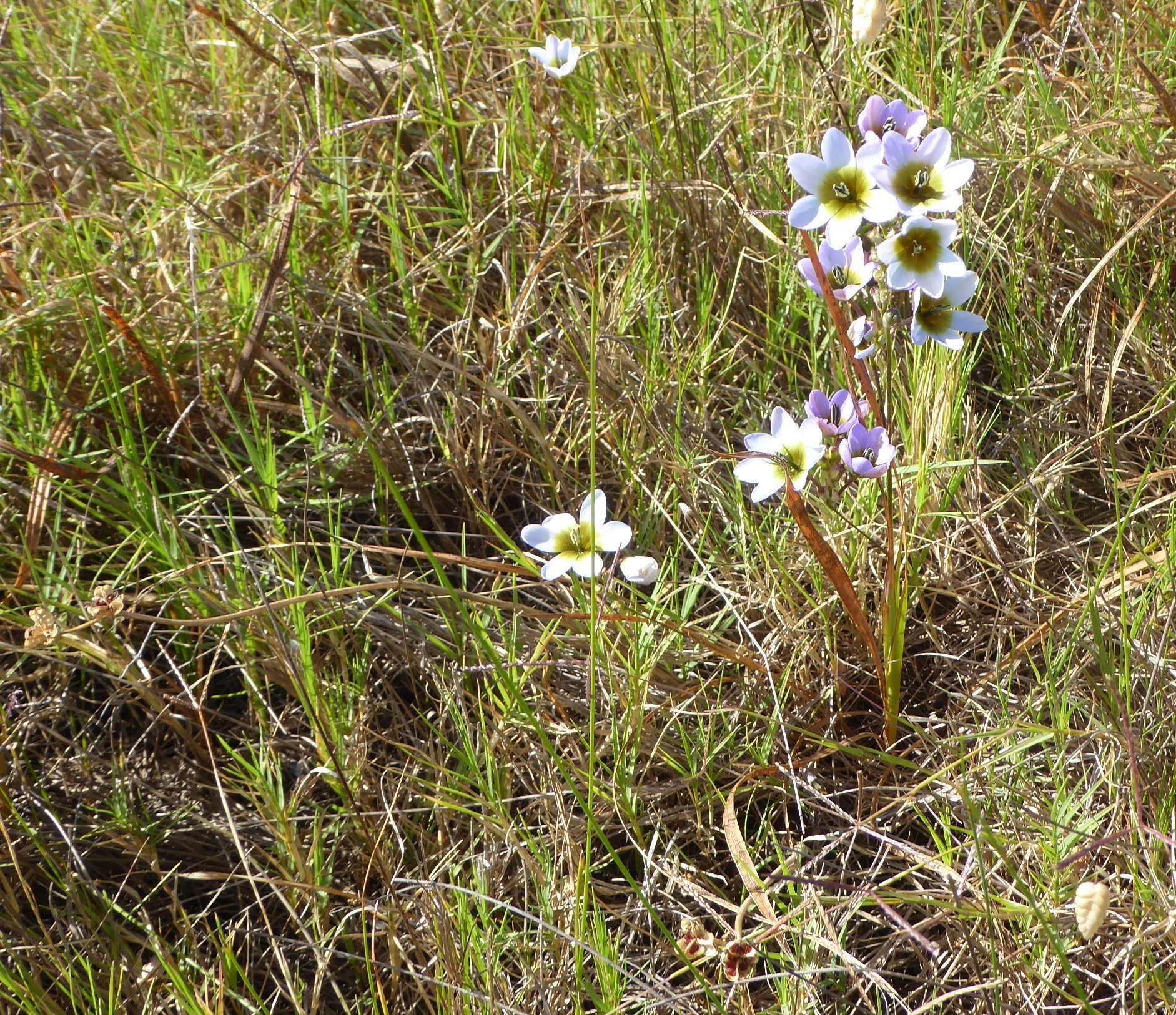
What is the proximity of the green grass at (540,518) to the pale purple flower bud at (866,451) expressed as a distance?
0.14 m

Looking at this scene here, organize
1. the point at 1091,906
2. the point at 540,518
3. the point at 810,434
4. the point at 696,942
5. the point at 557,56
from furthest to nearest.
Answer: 1. the point at 557,56
2. the point at 540,518
3. the point at 810,434
4. the point at 696,942
5. the point at 1091,906

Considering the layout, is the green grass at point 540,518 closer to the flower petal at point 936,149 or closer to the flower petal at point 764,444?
the flower petal at point 764,444

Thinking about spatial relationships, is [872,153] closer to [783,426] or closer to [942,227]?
[942,227]

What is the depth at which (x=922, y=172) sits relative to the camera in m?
1.32

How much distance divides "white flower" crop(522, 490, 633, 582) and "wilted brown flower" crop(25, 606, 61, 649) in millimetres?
671

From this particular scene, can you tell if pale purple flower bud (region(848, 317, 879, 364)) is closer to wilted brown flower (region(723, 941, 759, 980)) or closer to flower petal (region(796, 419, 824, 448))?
flower petal (region(796, 419, 824, 448))

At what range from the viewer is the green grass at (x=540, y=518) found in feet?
4.68

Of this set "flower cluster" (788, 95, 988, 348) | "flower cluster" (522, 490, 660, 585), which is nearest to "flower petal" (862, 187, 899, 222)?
"flower cluster" (788, 95, 988, 348)

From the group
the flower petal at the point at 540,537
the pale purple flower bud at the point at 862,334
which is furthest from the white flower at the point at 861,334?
the flower petal at the point at 540,537

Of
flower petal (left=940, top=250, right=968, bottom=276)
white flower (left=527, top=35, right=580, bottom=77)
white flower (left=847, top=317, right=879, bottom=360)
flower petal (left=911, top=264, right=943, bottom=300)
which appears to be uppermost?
flower petal (left=940, top=250, right=968, bottom=276)

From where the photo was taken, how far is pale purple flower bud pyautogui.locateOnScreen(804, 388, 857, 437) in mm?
1454

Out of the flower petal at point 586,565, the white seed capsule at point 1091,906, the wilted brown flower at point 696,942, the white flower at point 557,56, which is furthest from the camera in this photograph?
the white flower at point 557,56

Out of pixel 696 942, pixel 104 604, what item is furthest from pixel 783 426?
pixel 104 604

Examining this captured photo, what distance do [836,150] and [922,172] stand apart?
0.34 ft
